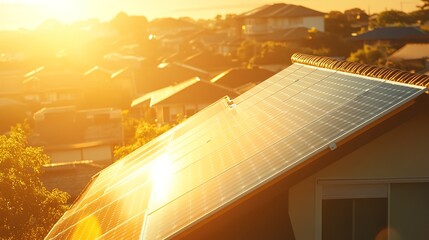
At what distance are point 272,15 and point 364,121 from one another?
93.3 meters

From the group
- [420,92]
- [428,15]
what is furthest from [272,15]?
[420,92]

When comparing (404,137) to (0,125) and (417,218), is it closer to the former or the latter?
(417,218)

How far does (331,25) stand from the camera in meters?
107

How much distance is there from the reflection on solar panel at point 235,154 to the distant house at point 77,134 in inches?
962

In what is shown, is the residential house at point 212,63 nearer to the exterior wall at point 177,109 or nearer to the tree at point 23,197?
the exterior wall at point 177,109

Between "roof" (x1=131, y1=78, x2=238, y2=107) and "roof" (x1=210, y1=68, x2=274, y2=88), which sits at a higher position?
"roof" (x1=131, y1=78, x2=238, y2=107)

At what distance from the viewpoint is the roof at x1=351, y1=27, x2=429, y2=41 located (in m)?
75.4

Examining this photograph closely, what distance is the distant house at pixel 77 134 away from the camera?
3631 cm

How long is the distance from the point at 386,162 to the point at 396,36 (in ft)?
238

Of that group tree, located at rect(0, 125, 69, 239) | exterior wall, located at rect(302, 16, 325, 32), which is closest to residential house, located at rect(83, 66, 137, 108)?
exterior wall, located at rect(302, 16, 325, 32)

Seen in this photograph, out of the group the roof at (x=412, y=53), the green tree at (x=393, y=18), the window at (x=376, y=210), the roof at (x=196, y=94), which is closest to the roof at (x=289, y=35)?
the roof at (x=412, y=53)

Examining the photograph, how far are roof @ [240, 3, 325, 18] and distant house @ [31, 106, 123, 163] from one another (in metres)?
60.3

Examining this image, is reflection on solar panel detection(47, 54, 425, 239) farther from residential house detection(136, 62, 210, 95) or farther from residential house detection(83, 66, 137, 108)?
residential house detection(136, 62, 210, 95)

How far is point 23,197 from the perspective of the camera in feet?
41.2
